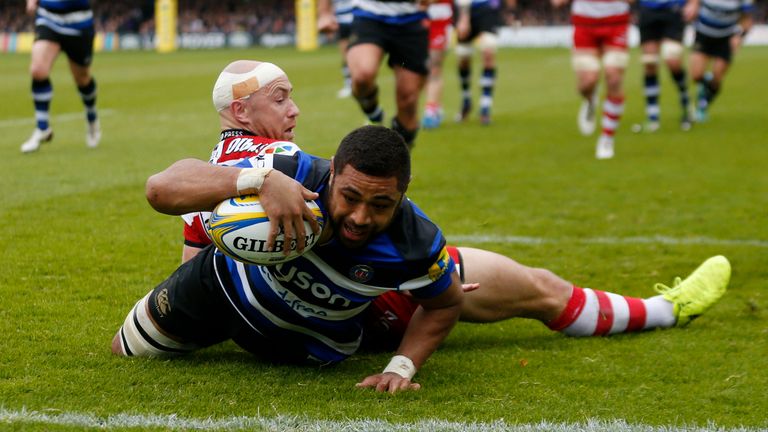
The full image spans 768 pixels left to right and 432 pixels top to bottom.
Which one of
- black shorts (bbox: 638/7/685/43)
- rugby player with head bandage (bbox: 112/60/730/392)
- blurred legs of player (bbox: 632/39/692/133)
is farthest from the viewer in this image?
blurred legs of player (bbox: 632/39/692/133)

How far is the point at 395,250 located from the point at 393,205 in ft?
0.78

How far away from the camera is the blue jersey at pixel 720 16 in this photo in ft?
43.3

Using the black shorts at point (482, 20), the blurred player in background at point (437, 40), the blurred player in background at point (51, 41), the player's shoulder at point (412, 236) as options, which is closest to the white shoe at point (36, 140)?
the blurred player in background at point (51, 41)

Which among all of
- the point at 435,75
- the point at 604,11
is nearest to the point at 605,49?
the point at 604,11

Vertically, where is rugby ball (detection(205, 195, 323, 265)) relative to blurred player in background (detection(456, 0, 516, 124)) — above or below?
above

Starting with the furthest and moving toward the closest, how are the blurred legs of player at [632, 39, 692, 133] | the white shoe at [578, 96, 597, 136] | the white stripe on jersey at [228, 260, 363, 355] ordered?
the blurred legs of player at [632, 39, 692, 133] < the white shoe at [578, 96, 597, 136] < the white stripe on jersey at [228, 260, 363, 355]

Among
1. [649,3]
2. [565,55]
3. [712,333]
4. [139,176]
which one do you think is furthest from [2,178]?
[565,55]

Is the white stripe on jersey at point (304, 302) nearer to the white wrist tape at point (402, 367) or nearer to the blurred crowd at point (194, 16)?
the white wrist tape at point (402, 367)

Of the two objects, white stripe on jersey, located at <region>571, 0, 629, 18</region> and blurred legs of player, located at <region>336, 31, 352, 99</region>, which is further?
blurred legs of player, located at <region>336, 31, 352, 99</region>

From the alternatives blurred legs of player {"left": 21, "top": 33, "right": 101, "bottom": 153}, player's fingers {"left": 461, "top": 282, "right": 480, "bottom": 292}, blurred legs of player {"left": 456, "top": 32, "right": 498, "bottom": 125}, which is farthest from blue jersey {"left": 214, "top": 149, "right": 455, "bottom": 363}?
blurred legs of player {"left": 456, "top": 32, "right": 498, "bottom": 125}

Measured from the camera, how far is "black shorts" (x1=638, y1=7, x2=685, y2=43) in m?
12.6

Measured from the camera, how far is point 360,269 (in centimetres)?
355

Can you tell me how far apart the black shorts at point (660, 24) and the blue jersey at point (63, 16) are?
6536 mm

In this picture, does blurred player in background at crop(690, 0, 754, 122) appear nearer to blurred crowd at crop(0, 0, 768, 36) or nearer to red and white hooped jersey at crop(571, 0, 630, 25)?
Answer: red and white hooped jersey at crop(571, 0, 630, 25)
